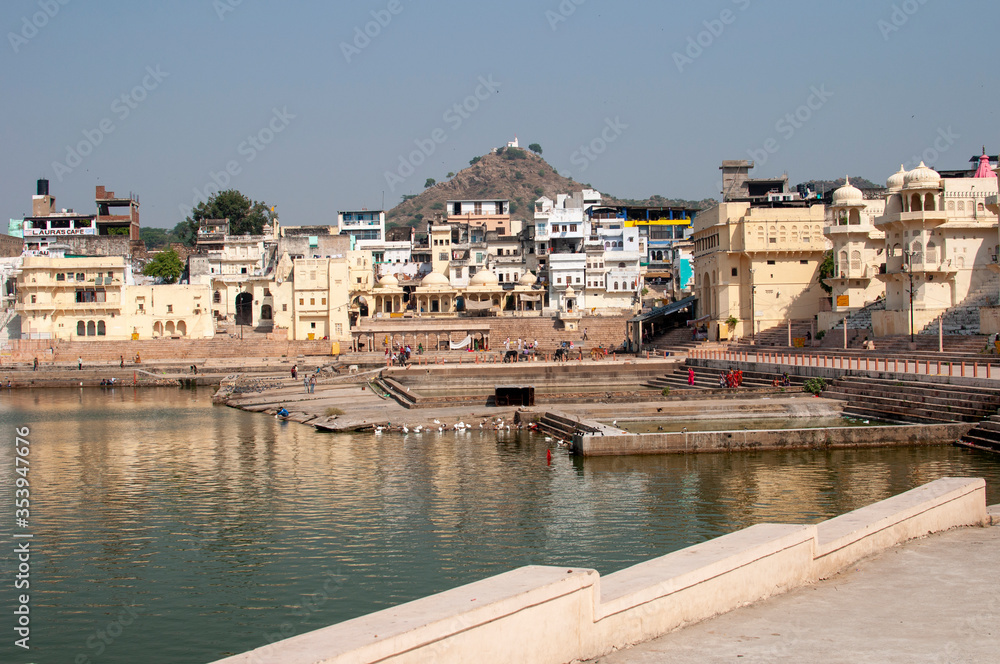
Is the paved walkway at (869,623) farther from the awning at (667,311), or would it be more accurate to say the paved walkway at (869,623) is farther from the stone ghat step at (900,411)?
the awning at (667,311)

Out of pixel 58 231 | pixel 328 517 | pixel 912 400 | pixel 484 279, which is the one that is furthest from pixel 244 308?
pixel 328 517

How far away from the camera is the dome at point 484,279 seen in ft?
233

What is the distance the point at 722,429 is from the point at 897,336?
16234 mm

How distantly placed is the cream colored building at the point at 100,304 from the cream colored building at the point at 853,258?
42358 mm

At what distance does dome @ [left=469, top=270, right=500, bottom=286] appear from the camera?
7100 cm

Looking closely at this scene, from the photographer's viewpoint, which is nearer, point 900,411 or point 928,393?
point 928,393

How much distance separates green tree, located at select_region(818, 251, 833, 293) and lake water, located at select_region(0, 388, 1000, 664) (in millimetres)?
31166

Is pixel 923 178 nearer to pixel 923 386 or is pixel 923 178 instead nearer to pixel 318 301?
pixel 923 386

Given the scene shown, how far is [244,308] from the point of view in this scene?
71438mm

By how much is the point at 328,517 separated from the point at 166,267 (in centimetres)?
6480

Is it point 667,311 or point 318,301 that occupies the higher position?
point 318,301

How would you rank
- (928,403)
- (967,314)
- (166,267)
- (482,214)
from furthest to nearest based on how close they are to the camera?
(482,214), (166,267), (967,314), (928,403)

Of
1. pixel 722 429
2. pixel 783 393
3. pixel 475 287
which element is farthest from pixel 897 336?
pixel 475 287

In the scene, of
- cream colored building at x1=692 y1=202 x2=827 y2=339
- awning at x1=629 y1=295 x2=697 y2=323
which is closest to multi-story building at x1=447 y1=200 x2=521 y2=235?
awning at x1=629 y1=295 x2=697 y2=323
